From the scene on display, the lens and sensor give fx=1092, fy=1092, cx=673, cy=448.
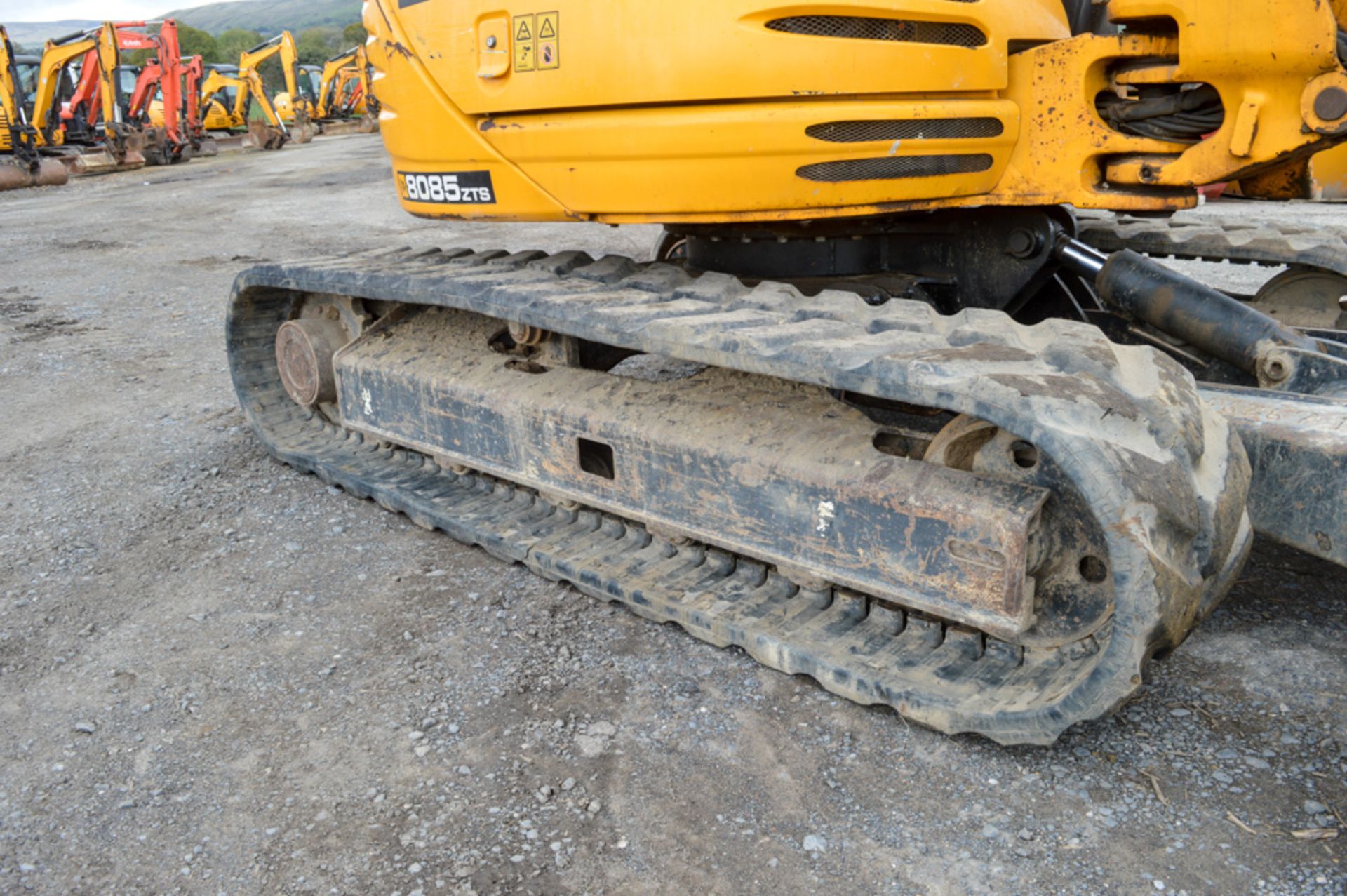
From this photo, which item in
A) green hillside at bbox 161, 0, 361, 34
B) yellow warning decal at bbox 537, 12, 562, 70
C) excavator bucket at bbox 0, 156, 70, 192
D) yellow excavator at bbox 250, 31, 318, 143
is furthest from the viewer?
green hillside at bbox 161, 0, 361, 34

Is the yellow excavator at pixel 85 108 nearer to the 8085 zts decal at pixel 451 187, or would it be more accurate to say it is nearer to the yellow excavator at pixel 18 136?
the yellow excavator at pixel 18 136

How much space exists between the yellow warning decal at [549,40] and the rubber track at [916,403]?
0.62 meters

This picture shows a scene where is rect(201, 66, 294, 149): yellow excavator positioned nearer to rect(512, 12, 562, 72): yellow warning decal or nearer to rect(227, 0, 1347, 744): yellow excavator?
rect(227, 0, 1347, 744): yellow excavator

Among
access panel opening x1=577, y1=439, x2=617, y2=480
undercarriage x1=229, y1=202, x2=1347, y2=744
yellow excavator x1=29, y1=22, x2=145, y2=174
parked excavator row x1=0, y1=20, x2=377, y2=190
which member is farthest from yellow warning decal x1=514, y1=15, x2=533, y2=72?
yellow excavator x1=29, y1=22, x2=145, y2=174

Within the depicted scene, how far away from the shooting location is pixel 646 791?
7.61ft

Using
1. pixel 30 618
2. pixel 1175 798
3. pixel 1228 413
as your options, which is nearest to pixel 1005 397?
pixel 1228 413

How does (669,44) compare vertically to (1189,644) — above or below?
above

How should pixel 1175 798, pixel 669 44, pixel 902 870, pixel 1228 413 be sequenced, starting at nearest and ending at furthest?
pixel 902 870 < pixel 1175 798 < pixel 1228 413 < pixel 669 44

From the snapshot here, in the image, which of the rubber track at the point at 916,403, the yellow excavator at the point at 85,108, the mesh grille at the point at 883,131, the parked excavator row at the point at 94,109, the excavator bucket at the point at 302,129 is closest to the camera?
the rubber track at the point at 916,403

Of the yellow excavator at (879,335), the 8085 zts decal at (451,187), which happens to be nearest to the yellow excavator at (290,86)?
the 8085 zts decal at (451,187)

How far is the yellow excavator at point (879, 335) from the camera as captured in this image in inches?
90.3

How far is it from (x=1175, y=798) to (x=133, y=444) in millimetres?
4186

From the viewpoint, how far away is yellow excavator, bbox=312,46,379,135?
28.5 metres

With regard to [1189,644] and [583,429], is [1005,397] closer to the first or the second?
[1189,644]
